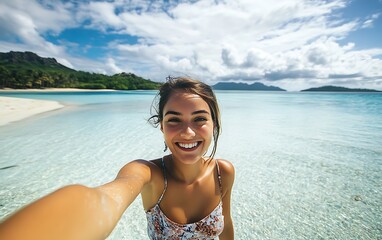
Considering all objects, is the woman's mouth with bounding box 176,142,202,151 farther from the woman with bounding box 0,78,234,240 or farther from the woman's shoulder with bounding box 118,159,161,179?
the woman's shoulder with bounding box 118,159,161,179

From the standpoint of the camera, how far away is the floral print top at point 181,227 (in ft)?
5.99

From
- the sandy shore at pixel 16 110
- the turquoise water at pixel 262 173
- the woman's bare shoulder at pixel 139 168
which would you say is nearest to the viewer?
the woman's bare shoulder at pixel 139 168

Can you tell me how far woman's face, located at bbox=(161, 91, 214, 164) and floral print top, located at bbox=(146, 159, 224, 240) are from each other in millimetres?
379

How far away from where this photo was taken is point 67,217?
734 millimetres

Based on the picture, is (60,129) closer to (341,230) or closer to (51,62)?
(341,230)

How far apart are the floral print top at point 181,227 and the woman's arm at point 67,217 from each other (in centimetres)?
81

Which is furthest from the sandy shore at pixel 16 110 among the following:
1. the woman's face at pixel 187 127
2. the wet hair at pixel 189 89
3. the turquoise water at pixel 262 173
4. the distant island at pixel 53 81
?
the distant island at pixel 53 81

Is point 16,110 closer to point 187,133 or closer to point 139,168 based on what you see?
point 139,168

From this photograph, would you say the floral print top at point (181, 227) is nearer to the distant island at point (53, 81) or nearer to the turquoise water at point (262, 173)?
the turquoise water at point (262, 173)

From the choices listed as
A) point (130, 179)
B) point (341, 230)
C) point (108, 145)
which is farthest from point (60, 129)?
point (341, 230)

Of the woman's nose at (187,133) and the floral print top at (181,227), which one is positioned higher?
the woman's nose at (187,133)

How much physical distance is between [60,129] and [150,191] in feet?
34.3

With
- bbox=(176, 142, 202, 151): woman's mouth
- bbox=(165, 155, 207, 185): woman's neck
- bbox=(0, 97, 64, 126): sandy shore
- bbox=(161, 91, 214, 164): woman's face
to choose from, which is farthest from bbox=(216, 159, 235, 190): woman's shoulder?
bbox=(0, 97, 64, 126): sandy shore

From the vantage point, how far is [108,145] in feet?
25.8
